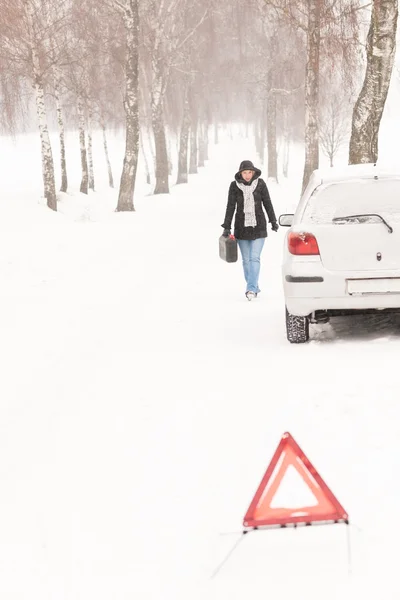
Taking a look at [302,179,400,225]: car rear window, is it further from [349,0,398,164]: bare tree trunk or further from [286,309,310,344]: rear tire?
[349,0,398,164]: bare tree trunk

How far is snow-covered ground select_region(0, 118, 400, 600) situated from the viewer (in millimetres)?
2926

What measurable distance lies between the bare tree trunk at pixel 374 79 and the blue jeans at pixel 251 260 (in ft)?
16.8

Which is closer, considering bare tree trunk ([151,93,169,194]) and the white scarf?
the white scarf

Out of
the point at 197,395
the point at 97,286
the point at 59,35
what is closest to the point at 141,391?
the point at 197,395

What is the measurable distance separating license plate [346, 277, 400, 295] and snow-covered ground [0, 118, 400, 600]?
501mm

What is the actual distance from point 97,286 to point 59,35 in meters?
17.1

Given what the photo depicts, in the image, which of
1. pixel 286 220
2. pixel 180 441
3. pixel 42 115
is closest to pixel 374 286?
pixel 286 220

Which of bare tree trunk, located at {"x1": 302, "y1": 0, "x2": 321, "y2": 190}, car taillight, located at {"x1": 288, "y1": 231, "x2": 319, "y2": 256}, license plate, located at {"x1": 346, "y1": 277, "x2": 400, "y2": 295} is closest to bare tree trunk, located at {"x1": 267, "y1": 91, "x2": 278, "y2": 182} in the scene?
bare tree trunk, located at {"x1": 302, "y1": 0, "x2": 321, "y2": 190}

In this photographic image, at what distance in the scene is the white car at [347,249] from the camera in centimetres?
622

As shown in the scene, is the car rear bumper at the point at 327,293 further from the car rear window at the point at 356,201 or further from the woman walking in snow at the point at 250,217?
the woman walking in snow at the point at 250,217

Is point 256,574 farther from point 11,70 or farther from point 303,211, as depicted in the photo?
point 11,70

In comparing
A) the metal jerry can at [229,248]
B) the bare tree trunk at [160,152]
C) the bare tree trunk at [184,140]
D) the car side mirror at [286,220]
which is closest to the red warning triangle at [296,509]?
the car side mirror at [286,220]

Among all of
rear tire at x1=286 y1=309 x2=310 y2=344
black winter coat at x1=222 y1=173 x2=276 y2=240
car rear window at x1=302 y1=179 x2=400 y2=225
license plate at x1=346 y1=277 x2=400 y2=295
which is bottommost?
rear tire at x1=286 y1=309 x2=310 y2=344

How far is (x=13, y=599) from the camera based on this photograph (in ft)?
9.24
